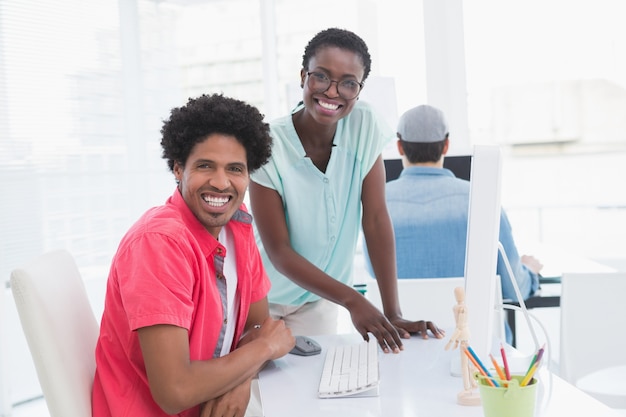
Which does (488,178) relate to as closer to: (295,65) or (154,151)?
(154,151)

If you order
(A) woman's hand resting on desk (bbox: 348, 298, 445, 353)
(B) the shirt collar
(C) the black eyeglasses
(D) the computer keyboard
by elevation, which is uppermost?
(C) the black eyeglasses

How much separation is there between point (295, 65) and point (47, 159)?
6.40ft

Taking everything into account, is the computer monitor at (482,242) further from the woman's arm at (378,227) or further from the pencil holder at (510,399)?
the woman's arm at (378,227)

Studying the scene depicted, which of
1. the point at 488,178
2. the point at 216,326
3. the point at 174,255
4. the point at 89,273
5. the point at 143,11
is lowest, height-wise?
the point at 89,273

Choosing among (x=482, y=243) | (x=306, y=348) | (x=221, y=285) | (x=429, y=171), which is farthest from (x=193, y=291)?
(x=429, y=171)

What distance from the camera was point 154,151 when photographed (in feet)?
14.3

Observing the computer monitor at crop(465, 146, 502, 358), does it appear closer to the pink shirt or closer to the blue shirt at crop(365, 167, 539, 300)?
the pink shirt

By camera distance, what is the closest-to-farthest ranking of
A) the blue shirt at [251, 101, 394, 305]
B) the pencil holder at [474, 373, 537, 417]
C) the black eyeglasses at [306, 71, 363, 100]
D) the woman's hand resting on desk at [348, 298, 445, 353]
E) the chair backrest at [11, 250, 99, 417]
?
the pencil holder at [474, 373, 537, 417] → the chair backrest at [11, 250, 99, 417] → the woman's hand resting on desk at [348, 298, 445, 353] → the black eyeglasses at [306, 71, 363, 100] → the blue shirt at [251, 101, 394, 305]

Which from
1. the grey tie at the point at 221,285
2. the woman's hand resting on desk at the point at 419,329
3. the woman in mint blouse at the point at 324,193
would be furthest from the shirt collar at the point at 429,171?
the grey tie at the point at 221,285

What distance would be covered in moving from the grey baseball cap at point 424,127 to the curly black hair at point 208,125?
47.9 inches

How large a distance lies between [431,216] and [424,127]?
1.17 feet

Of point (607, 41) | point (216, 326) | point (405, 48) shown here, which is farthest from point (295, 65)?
point (216, 326)

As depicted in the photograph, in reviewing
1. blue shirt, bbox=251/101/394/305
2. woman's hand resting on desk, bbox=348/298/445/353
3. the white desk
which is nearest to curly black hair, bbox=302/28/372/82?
blue shirt, bbox=251/101/394/305

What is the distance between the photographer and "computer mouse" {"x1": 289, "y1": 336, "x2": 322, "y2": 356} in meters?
1.48
